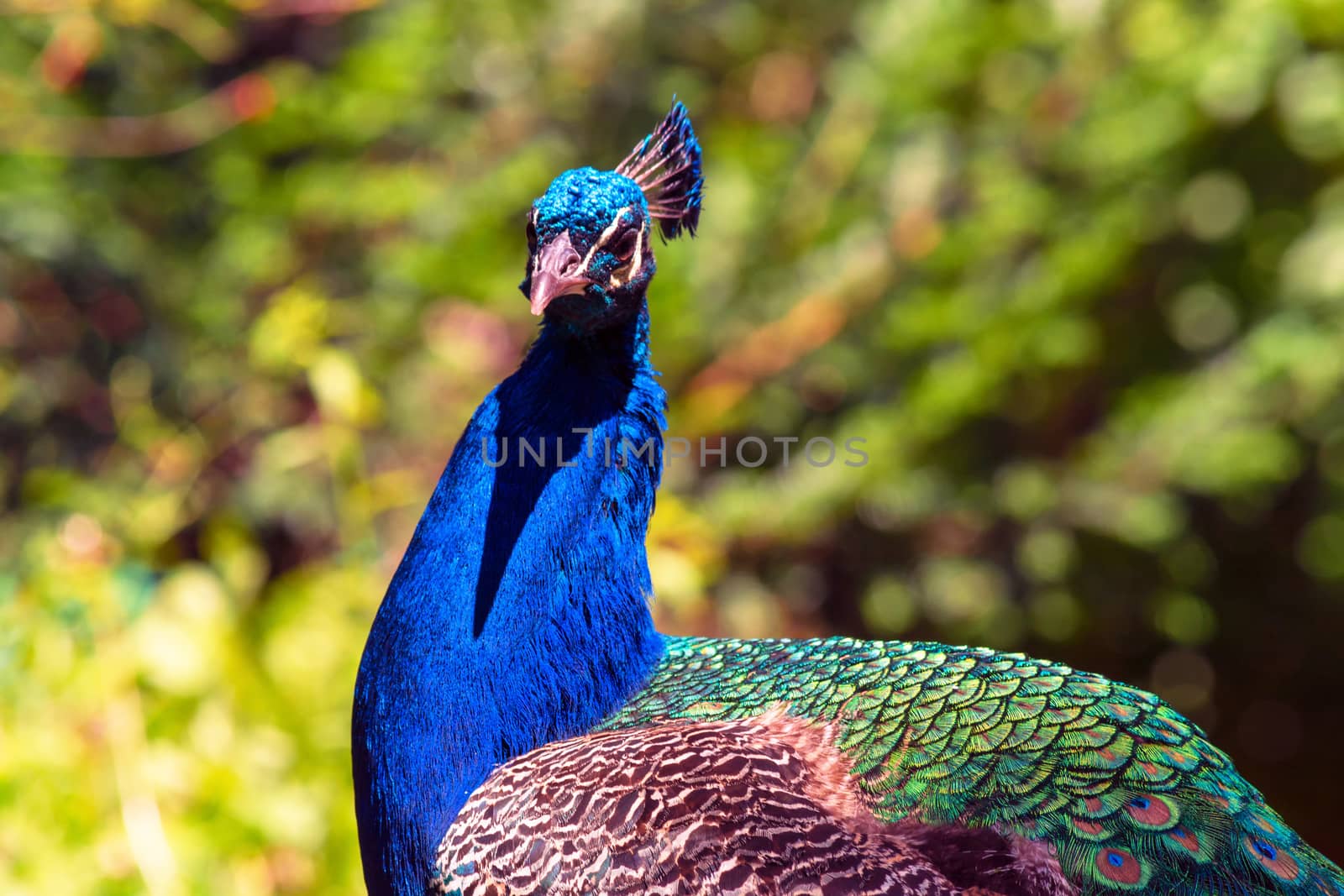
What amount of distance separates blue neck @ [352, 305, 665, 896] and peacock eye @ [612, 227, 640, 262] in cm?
14

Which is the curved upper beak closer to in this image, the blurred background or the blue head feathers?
the blue head feathers

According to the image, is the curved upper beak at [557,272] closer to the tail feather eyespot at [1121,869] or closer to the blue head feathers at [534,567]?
the blue head feathers at [534,567]

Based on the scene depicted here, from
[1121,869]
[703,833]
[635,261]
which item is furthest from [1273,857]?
[635,261]

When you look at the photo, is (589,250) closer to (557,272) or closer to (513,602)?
(557,272)

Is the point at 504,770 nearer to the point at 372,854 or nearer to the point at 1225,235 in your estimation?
the point at 372,854

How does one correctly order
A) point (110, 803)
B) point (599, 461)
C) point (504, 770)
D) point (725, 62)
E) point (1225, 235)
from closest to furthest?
1. point (504, 770)
2. point (599, 461)
3. point (110, 803)
4. point (1225, 235)
5. point (725, 62)

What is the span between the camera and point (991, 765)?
1500mm

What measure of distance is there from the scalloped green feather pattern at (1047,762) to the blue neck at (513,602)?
0.14 meters

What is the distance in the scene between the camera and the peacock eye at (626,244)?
5.55 feet

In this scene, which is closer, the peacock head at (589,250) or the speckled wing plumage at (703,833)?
the speckled wing plumage at (703,833)

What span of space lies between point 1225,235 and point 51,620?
334 centimetres

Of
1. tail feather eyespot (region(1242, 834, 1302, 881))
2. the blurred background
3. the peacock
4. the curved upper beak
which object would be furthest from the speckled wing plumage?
the blurred background

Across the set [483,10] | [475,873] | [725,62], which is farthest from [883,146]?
[475,873]

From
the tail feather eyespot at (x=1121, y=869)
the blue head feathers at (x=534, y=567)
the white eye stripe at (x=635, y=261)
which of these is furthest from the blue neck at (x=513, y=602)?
the tail feather eyespot at (x=1121, y=869)
